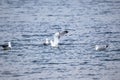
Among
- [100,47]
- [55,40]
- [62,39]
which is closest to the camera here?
[100,47]

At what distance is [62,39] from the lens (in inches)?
133

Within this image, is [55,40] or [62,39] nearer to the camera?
[55,40]

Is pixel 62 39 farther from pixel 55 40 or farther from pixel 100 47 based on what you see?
pixel 100 47

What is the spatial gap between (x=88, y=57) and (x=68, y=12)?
55.0 inches

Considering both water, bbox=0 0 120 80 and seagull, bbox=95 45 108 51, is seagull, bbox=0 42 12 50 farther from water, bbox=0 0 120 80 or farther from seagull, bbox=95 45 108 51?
seagull, bbox=95 45 108 51

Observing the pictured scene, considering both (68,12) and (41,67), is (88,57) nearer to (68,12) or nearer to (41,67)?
(41,67)

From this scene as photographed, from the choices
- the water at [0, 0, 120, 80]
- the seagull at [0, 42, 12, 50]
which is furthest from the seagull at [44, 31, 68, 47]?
the seagull at [0, 42, 12, 50]

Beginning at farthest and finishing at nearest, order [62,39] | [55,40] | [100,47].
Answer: [62,39], [55,40], [100,47]

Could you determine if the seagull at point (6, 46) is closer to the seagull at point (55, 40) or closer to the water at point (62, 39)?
the water at point (62, 39)

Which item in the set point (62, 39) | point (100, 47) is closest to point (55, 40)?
point (62, 39)

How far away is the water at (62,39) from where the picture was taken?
2779 millimetres

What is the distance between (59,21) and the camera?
3.95 meters

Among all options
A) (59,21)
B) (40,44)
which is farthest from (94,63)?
(59,21)

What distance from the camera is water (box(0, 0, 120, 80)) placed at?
2.78 metres
